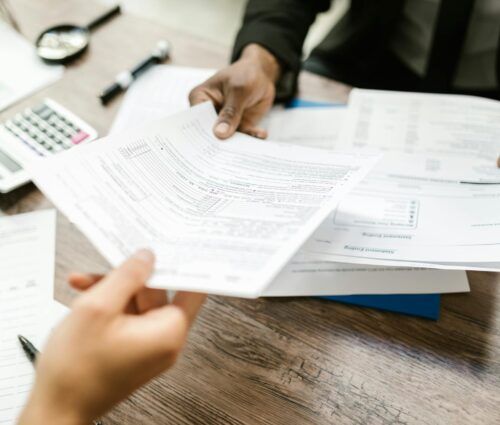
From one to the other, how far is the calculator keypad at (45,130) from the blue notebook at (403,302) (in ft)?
1.70

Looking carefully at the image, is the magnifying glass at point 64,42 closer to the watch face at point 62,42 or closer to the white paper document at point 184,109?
the watch face at point 62,42

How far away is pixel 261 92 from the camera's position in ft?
2.61

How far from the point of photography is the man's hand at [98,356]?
36cm

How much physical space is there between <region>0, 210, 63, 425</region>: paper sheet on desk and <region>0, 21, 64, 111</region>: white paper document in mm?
332

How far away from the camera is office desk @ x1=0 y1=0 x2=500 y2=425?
496 mm

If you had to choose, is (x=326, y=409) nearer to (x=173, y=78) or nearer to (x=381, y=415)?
(x=381, y=415)

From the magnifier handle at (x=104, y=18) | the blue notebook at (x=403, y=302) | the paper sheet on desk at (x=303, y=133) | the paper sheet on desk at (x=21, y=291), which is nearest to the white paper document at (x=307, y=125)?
the paper sheet on desk at (x=303, y=133)

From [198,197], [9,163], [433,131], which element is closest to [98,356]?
[198,197]

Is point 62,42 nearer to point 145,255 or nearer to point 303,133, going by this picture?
point 303,133

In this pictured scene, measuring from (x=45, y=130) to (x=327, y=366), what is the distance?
2.02ft

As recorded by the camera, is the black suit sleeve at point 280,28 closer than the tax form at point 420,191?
No

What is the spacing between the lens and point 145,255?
413mm

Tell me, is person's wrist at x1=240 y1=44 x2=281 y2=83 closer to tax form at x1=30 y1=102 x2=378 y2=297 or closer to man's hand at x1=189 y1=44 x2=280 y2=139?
man's hand at x1=189 y1=44 x2=280 y2=139

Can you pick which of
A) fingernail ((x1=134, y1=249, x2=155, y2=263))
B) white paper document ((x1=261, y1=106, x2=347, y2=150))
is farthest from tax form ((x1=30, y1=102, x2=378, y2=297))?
white paper document ((x1=261, y1=106, x2=347, y2=150))
